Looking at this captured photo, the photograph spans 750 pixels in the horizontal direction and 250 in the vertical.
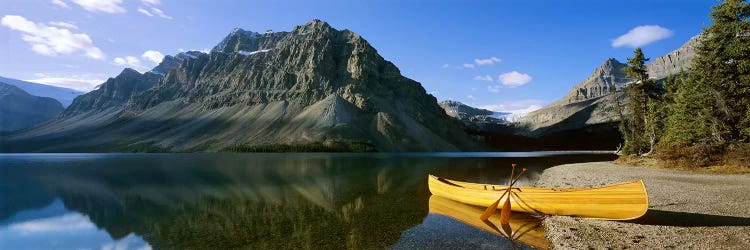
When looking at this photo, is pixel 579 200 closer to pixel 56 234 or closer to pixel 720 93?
pixel 56 234

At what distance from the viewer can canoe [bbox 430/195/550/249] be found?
19405mm

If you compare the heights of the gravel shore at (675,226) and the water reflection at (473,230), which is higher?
the gravel shore at (675,226)

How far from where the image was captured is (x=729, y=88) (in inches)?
1698

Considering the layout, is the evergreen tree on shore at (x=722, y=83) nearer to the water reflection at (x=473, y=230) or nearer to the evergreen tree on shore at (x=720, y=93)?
the evergreen tree on shore at (x=720, y=93)

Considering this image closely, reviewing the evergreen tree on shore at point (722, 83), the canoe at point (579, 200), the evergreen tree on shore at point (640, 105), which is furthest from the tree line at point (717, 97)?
the canoe at point (579, 200)

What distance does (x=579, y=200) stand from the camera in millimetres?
21516

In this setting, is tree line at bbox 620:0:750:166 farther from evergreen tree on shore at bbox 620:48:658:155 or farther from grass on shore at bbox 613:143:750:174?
evergreen tree on shore at bbox 620:48:658:155

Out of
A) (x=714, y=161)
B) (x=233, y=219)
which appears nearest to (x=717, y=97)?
(x=714, y=161)

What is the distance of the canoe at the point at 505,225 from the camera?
1940 cm

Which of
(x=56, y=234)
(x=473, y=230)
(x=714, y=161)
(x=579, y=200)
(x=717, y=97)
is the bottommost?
(x=56, y=234)

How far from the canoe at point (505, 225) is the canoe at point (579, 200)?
2.45 feet

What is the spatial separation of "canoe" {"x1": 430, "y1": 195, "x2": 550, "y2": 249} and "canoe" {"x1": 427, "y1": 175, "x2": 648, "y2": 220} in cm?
75

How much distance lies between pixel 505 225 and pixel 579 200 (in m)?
3.97

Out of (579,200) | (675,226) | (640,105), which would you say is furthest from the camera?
(640,105)
